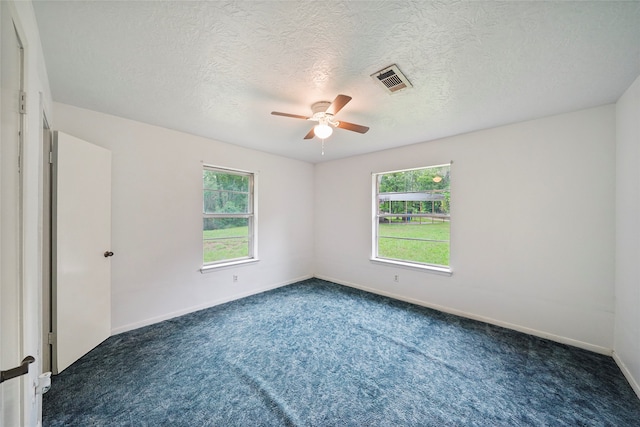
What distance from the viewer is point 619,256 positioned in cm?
218

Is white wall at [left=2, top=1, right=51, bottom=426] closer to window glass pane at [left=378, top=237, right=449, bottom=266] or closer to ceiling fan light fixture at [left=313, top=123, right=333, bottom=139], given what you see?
ceiling fan light fixture at [left=313, top=123, right=333, bottom=139]

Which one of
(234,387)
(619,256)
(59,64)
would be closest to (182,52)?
(59,64)

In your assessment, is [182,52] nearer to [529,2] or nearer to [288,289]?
[529,2]

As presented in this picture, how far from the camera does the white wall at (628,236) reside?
6.15 ft

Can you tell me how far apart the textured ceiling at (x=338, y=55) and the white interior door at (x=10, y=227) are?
592mm

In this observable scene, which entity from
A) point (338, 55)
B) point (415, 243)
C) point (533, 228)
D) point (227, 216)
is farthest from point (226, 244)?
point (533, 228)

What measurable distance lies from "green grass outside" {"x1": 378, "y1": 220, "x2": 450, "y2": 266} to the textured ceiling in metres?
1.64

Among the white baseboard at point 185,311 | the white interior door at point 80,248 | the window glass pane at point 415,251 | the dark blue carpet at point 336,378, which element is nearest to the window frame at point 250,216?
the white baseboard at point 185,311

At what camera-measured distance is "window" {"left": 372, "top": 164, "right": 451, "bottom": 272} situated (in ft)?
11.4

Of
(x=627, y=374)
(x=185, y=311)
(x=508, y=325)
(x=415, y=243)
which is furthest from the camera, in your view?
(x=415, y=243)

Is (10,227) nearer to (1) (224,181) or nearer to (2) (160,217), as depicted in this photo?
(2) (160,217)

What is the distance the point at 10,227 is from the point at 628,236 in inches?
161

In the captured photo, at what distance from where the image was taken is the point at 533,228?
2682 millimetres

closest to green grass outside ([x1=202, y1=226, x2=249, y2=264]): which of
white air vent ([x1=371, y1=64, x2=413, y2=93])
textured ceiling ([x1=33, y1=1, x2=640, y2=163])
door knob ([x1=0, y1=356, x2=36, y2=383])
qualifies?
textured ceiling ([x1=33, y1=1, x2=640, y2=163])
